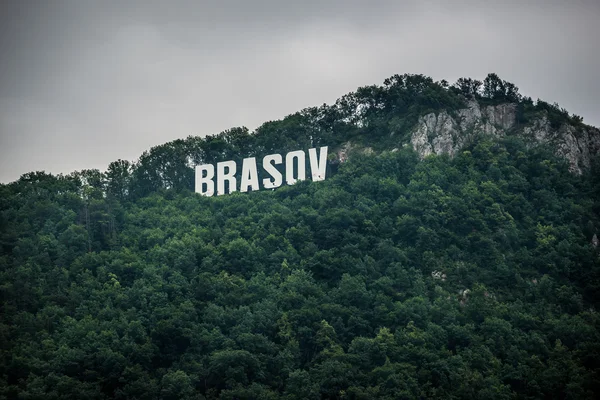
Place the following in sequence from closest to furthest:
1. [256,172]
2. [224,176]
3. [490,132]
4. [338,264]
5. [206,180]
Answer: [338,264]
[490,132]
[256,172]
[224,176]
[206,180]

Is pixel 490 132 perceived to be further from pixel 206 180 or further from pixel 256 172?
pixel 206 180

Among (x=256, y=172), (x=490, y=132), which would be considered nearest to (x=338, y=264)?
(x=256, y=172)

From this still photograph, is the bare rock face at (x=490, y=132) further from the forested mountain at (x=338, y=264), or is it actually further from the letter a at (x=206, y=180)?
the letter a at (x=206, y=180)

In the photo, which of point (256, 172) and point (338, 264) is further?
point (256, 172)

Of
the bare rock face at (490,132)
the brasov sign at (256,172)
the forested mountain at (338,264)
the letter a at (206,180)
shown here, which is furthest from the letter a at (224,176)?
the bare rock face at (490,132)

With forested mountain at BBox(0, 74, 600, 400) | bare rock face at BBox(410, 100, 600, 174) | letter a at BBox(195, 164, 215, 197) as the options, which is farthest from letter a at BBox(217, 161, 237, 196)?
bare rock face at BBox(410, 100, 600, 174)

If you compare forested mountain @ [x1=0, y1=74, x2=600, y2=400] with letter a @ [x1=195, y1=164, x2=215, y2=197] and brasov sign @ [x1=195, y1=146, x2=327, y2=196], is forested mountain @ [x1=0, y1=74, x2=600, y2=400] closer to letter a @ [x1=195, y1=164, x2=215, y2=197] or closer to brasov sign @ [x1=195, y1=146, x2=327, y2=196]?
brasov sign @ [x1=195, y1=146, x2=327, y2=196]
